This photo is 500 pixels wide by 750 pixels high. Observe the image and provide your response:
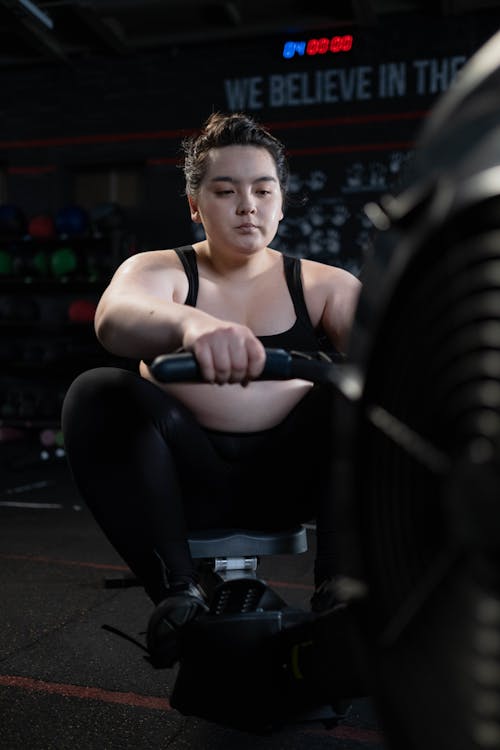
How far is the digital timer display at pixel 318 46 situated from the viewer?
5785mm

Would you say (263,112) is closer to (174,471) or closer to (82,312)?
(82,312)

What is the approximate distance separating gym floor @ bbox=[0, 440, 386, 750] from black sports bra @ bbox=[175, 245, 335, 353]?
535 mm

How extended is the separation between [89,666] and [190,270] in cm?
91

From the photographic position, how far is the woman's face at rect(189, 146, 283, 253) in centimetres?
133

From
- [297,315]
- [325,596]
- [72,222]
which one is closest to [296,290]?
[297,315]

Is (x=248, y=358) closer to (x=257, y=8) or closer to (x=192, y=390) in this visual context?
(x=192, y=390)

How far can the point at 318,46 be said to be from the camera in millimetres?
5863

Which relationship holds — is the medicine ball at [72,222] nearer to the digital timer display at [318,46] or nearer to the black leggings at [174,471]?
the digital timer display at [318,46]

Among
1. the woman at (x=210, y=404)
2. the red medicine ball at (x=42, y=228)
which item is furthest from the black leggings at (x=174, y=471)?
the red medicine ball at (x=42, y=228)

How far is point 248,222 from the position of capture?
4.39 ft

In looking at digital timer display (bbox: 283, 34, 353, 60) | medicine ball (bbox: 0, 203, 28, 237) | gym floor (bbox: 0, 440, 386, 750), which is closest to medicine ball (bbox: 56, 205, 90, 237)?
medicine ball (bbox: 0, 203, 28, 237)

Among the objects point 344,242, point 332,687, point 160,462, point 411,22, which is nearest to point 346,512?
point 332,687

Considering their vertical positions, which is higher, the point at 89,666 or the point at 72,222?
the point at 72,222

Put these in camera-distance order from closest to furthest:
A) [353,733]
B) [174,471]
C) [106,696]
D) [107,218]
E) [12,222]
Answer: [174,471] → [353,733] → [106,696] → [107,218] → [12,222]
